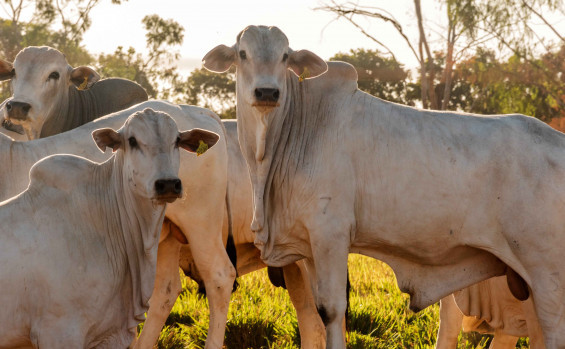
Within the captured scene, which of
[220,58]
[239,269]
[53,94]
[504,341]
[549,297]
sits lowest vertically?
[504,341]

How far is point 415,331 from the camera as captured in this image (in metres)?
7.71

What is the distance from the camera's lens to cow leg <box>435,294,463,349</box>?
6.84m

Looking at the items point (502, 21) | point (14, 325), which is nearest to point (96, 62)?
point (502, 21)

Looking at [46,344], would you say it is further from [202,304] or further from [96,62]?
[96,62]

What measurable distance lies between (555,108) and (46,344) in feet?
65.7

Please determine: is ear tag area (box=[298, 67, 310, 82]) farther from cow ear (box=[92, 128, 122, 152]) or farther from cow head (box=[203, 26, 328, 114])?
cow ear (box=[92, 128, 122, 152])

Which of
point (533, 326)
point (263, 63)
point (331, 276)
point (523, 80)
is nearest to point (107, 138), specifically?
point (263, 63)

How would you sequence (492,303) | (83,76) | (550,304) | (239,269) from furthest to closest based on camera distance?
(239,269) < (83,76) < (492,303) < (550,304)

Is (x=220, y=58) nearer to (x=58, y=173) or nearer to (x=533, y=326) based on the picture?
(x=58, y=173)

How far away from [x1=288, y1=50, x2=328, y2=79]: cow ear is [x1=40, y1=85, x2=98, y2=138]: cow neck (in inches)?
99.2

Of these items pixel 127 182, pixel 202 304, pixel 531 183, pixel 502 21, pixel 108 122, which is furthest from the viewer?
pixel 502 21

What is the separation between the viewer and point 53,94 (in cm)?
739

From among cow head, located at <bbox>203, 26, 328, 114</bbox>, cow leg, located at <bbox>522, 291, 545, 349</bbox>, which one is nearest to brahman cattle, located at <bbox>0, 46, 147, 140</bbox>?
cow head, located at <bbox>203, 26, 328, 114</bbox>

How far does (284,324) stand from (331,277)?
238cm
